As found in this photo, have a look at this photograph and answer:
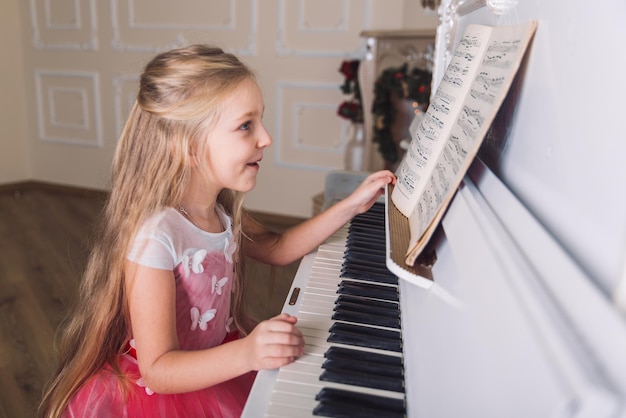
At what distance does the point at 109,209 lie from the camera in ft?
3.84

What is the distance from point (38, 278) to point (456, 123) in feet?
9.08

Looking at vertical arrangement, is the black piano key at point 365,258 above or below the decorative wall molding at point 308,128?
above

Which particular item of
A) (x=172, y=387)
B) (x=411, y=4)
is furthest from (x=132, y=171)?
(x=411, y=4)

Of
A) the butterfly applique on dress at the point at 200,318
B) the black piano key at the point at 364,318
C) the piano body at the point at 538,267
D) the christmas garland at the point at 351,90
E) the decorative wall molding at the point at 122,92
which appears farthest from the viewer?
the decorative wall molding at the point at 122,92

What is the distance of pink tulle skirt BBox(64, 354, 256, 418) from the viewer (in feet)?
3.51

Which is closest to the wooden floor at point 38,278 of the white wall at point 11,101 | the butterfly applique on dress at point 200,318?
the white wall at point 11,101

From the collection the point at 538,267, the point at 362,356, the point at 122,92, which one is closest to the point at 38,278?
the point at 122,92

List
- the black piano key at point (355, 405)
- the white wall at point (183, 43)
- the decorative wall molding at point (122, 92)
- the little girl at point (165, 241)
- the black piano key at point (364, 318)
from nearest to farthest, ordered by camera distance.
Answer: the black piano key at point (355, 405)
the black piano key at point (364, 318)
the little girl at point (165, 241)
the white wall at point (183, 43)
the decorative wall molding at point (122, 92)

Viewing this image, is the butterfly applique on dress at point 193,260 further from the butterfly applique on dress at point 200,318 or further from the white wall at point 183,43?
the white wall at point 183,43

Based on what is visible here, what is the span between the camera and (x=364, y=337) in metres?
0.90

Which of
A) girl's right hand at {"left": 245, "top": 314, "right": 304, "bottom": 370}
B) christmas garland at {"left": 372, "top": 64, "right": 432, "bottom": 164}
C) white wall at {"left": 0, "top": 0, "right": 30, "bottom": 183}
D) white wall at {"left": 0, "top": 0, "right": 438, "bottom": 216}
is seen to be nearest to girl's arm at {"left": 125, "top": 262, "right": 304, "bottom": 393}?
girl's right hand at {"left": 245, "top": 314, "right": 304, "bottom": 370}

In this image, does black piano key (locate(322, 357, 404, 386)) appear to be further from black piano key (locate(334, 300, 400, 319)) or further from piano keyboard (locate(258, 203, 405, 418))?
black piano key (locate(334, 300, 400, 319))

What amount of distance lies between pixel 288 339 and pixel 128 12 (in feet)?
13.2

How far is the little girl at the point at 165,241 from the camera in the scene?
1.05 meters
